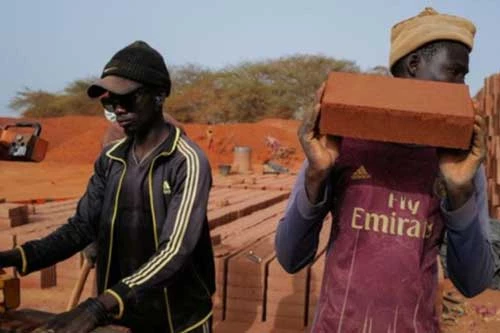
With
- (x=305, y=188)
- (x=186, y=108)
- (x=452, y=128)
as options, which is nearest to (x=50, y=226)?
(x=305, y=188)

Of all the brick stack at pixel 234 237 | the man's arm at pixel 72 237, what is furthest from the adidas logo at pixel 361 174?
the brick stack at pixel 234 237

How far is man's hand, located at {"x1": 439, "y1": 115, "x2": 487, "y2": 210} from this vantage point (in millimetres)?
A: 1271

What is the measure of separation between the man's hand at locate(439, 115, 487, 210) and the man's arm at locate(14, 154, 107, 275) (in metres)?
1.37

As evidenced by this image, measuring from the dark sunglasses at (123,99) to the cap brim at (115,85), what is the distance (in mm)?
19

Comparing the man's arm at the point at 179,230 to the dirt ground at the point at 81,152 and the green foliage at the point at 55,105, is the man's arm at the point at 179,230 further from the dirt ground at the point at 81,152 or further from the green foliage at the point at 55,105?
the green foliage at the point at 55,105

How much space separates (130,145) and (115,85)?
0.92 feet

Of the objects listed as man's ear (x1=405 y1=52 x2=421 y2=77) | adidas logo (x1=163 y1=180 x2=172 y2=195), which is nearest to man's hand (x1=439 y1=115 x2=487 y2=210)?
man's ear (x1=405 y1=52 x2=421 y2=77)

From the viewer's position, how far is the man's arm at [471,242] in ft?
4.39

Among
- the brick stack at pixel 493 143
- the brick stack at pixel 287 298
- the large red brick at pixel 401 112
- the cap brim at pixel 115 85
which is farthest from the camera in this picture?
the brick stack at pixel 493 143

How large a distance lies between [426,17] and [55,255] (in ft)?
4.80

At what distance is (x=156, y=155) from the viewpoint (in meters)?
2.15

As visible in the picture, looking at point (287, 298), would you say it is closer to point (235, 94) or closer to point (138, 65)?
point (138, 65)

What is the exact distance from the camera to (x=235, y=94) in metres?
30.8

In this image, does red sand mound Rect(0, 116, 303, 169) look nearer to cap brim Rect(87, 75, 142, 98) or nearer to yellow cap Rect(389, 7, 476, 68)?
cap brim Rect(87, 75, 142, 98)
